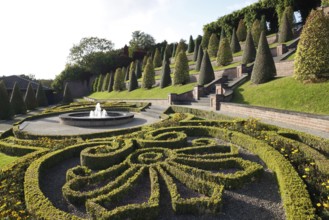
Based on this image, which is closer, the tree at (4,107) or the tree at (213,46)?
the tree at (4,107)

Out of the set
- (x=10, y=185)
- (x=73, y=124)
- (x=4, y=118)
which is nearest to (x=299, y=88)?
(x=73, y=124)

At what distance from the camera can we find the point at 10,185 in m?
6.61

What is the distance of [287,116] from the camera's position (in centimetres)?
1288

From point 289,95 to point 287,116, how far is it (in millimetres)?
4493

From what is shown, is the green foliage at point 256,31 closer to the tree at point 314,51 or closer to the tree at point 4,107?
the tree at point 314,51

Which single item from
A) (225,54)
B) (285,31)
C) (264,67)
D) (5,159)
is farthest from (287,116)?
(285,31)

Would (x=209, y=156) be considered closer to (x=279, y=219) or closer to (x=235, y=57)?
(x=279, y=219)

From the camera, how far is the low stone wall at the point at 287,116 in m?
11.0

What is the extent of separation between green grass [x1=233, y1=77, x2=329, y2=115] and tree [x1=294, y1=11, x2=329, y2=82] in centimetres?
84

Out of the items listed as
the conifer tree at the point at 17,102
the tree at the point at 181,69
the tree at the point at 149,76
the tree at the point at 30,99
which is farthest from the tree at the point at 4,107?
the tree at the point at 181,69

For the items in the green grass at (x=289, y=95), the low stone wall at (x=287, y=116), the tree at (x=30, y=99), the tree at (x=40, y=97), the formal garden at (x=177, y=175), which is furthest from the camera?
the tree at (x=40, y=97)

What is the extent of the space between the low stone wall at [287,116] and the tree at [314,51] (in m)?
4.76

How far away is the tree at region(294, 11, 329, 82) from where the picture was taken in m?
16.4

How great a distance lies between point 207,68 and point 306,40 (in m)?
12.3
